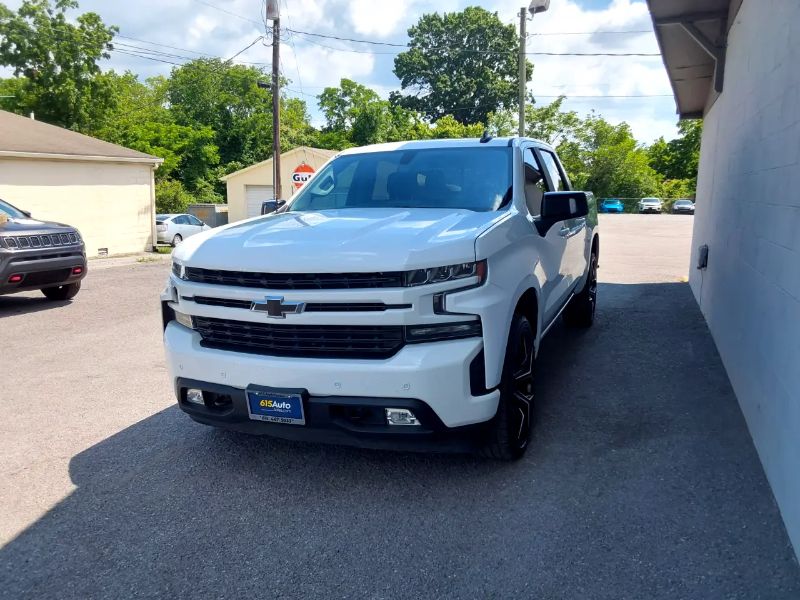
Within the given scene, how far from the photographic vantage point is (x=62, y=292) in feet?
32.0

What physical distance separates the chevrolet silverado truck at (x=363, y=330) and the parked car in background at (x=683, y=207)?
2115 inches

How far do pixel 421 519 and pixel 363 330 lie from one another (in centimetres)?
98

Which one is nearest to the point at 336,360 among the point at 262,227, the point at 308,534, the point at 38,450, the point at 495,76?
the point at 308,534

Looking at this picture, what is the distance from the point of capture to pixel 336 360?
10.5ft

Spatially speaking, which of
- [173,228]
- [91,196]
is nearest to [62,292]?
[91,196]

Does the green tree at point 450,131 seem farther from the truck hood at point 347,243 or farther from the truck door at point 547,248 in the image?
the truck hood at point 347,243

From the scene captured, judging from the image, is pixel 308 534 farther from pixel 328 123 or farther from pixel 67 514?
pixel 328 123

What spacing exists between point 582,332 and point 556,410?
268cm

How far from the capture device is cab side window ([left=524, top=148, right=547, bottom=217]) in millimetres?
4594

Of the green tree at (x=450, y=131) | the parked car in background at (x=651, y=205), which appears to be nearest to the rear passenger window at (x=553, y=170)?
the green tree at (x=450, y=131)

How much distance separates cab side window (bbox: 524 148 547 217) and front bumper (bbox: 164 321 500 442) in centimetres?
172

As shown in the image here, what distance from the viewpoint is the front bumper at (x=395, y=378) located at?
309 cm

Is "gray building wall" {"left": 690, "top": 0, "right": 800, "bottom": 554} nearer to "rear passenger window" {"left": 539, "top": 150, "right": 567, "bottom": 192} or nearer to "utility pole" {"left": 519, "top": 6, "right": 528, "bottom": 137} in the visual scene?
"rear passenger window" {"left": 539, "top": 150, "right": 567, "bottom": 192}

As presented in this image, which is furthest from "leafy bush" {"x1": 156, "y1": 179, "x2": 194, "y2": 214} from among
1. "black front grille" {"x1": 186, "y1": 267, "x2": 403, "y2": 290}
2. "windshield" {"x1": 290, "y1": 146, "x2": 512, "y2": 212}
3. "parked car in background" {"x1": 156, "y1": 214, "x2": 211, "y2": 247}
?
"black front grille" {"x1": 186, "y1": 267, "x2": 403, "y2": 290}
